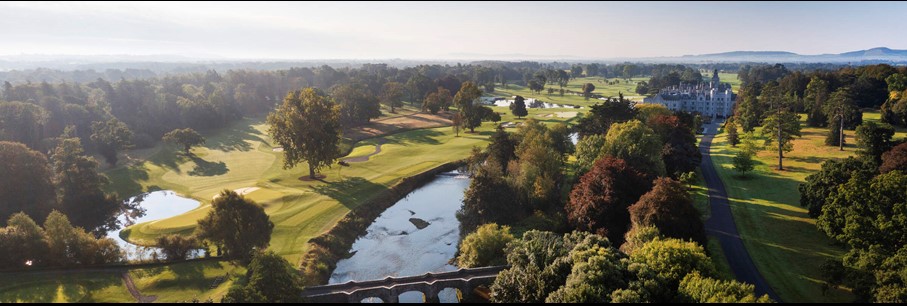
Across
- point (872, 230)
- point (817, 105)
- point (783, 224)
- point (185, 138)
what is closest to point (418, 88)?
point (185, 138)

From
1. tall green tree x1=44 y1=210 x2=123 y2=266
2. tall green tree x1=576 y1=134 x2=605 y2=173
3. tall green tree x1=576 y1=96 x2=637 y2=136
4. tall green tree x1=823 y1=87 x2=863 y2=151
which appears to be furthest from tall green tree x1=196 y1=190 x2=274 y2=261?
tall green tree x1=823 y1=87 x2=863 y2=151

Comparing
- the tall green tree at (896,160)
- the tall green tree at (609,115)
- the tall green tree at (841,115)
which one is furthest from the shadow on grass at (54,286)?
the tall green tree at (841,115)

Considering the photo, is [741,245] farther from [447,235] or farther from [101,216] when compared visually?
[101,216]

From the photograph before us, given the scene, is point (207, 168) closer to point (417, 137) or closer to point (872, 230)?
point (417, 137)

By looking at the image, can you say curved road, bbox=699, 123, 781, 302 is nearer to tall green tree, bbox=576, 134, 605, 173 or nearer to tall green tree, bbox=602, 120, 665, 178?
tall green tree, bbox=602, 120, 665, 178

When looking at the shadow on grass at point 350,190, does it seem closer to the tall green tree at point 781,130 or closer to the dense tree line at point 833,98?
the tall green tree at point 781,130

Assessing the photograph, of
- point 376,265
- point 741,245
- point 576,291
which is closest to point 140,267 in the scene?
point 376,265
